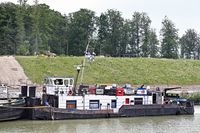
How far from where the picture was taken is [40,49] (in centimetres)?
11962

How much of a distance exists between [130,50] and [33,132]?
9013 cm

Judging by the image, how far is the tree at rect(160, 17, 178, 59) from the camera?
129 metres

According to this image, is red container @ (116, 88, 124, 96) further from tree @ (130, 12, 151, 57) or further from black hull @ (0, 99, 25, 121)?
tree @ (130, 12, 151, 57)

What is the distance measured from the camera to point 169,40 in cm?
12875

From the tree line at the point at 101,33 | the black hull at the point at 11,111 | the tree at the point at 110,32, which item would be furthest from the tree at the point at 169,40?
the black hull at the point at 11,111

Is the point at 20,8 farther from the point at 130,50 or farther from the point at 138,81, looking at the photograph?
the point at 138,81

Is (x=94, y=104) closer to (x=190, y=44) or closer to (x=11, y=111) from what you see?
(x=11, y=111)

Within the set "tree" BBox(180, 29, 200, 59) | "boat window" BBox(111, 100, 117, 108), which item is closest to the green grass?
"boat window" BBox(111, 100, 117, 108)

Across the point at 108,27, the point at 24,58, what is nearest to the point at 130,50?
the point at 108,27

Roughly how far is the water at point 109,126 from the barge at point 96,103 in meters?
1.32

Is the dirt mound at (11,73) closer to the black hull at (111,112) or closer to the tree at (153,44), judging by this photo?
the black hull at (111,112)

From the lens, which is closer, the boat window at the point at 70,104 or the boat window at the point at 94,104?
the boat window at the point at 70,104

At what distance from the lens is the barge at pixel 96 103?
5094 cm

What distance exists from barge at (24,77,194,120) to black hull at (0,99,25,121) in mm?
972
